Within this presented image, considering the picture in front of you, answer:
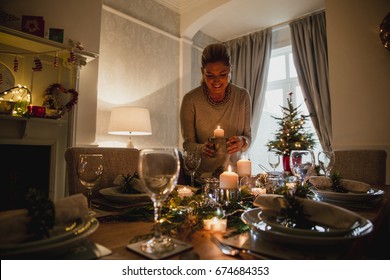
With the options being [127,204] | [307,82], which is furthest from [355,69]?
[127,204]

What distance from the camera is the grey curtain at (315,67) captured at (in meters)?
3.94

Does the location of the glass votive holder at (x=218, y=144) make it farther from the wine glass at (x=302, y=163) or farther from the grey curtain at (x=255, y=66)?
the grey curtain at (x=255, y=66)

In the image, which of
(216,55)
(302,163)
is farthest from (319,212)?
(216,55)

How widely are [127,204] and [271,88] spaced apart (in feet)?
15.1

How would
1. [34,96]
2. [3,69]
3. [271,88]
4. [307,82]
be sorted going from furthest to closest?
[271,88] < [307,82] < [34,96] < [3,69]

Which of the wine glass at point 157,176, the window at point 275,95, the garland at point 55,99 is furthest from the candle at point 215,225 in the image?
the window at point 275,95

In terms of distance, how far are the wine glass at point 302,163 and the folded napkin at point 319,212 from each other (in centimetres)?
44

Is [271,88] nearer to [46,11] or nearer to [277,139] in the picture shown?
[277,139]

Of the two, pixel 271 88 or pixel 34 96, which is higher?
pixel 271 88

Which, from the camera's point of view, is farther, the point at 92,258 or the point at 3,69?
the point at 3,69

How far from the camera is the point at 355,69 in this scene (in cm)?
288

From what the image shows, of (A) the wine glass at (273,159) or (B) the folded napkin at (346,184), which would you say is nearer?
(B) the folded napkin at (346,184)
